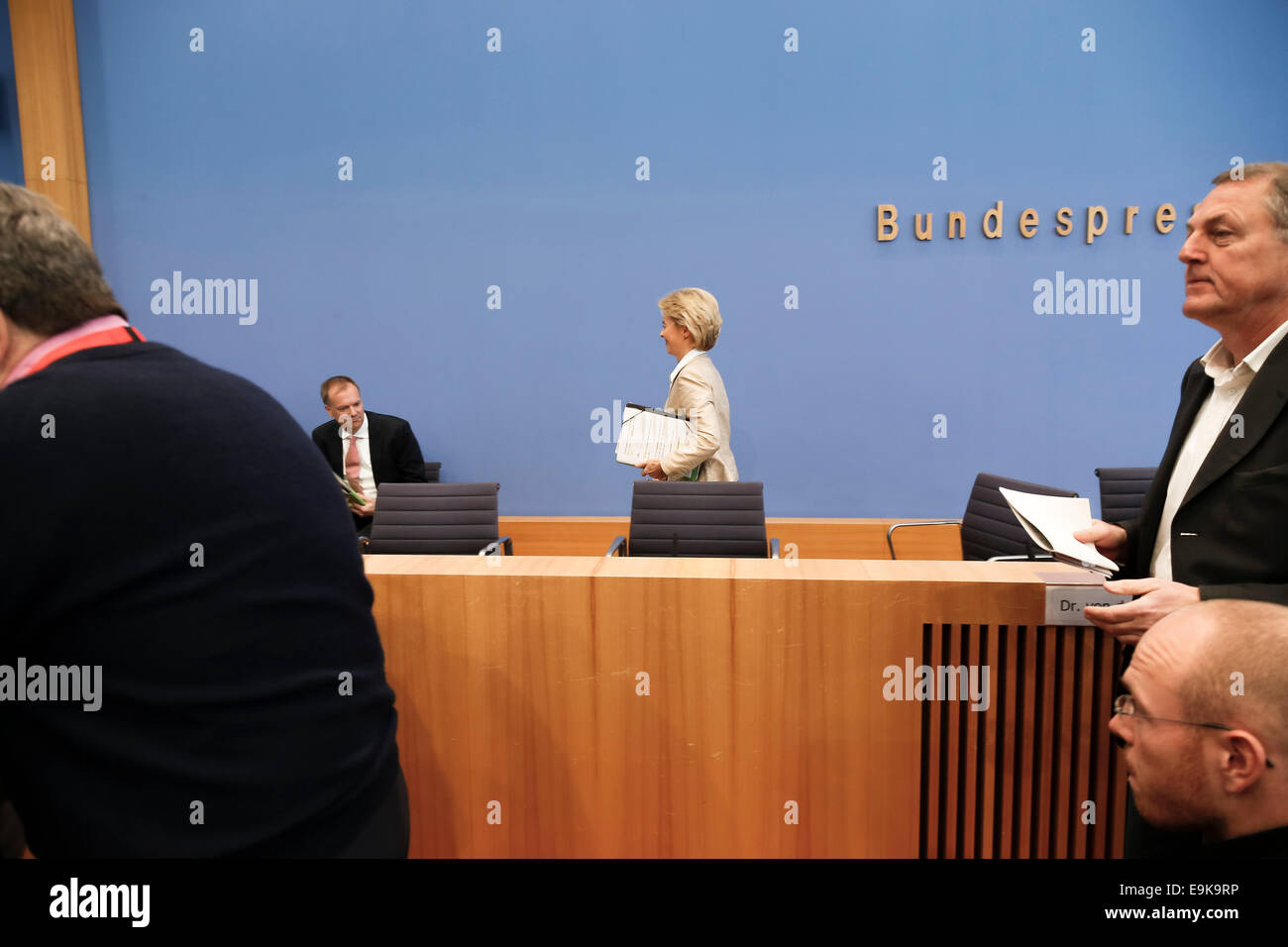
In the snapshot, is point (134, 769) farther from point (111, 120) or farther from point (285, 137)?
point (111, 120)

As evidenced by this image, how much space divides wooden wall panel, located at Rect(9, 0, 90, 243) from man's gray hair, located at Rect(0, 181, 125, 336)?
4.93m

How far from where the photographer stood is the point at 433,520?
3361mm

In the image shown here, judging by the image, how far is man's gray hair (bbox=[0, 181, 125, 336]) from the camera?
95 centimetres

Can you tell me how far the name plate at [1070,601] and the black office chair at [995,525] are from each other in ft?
5.43

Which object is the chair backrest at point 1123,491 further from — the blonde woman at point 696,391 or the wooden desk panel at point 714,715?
the wooden desk panel at point 714,715

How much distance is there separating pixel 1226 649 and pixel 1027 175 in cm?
447

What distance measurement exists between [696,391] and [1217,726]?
2.61 meters

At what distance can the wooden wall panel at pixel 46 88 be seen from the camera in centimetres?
482

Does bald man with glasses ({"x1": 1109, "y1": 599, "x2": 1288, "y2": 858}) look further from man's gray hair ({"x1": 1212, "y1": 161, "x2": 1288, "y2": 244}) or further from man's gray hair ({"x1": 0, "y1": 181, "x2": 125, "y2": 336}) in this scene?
man's gray hair ({"x1": 0, "y1": 181, "x2": 125, "y2": 336})

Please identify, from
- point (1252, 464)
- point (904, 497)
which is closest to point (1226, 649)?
point (1252, 464)

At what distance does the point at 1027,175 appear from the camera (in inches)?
185

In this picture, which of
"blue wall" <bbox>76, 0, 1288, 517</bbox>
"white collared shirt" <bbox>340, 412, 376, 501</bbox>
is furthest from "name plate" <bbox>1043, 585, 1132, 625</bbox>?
"white collared shirt" <bbox>340, 412, 376, 501</bbox>

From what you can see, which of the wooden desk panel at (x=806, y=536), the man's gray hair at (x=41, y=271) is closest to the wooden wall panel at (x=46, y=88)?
the wooden desk panel at (x=806, y=536)

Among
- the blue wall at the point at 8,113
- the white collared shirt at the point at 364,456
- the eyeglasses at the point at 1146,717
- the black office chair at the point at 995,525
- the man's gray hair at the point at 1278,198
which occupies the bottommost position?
the black office chair at the point at 995,525
